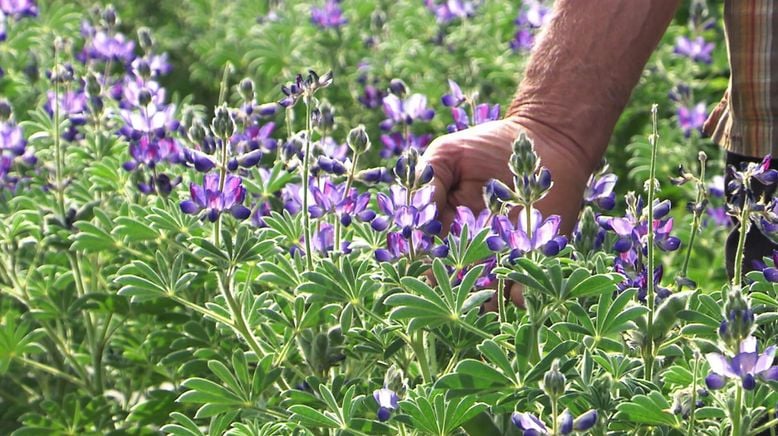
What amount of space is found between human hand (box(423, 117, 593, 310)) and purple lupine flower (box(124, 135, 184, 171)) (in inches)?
25.3

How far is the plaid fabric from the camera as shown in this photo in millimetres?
2391

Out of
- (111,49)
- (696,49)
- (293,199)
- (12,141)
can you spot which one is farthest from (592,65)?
(696,49)

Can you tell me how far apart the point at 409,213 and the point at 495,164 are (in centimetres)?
60

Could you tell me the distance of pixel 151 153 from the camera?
2953 millimetres

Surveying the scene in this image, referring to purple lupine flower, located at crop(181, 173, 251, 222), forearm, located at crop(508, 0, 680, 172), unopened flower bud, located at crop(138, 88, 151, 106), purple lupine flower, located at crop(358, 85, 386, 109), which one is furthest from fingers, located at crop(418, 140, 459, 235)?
purple lupine flower, located at crop(358, 85, 386, 109)

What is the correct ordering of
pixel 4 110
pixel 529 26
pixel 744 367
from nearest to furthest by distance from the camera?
pixel 744 367 < pixel 4 110 < pixel 529 26

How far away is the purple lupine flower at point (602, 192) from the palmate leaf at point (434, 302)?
0.58 metres

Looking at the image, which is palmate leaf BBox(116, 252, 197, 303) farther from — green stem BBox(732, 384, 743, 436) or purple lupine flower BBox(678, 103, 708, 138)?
purple lupine flower BBox(678, 103, 708, 138)

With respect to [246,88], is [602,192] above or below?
below

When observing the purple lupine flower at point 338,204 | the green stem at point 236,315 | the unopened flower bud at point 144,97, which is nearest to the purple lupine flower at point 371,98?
the unopened flower bud at point 144,97

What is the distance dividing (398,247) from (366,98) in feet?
7.03

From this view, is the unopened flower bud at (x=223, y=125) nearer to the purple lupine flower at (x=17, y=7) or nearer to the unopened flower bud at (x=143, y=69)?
the unopened flower bud at (x=143, y=69)

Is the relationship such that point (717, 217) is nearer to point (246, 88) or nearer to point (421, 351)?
point (246, 88)

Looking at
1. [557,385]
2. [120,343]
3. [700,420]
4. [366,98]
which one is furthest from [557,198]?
[366,98]
